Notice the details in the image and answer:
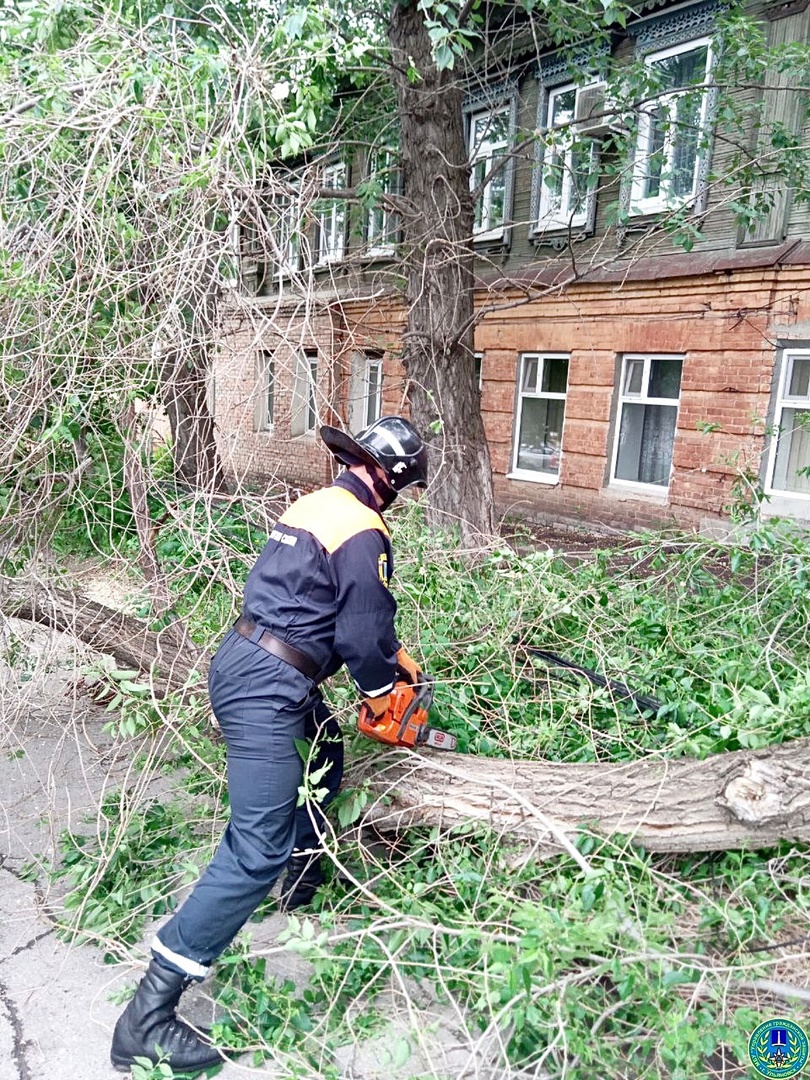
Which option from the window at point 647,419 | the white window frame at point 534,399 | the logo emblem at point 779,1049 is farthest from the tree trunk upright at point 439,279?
the white window frame at point 534,399

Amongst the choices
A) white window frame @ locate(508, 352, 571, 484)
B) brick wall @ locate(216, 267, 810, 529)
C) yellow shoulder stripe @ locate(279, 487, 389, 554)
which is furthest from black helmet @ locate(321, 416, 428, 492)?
white window frame @ locate(508, 352, 571, 484)

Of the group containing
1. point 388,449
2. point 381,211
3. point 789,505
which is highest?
point 381,211

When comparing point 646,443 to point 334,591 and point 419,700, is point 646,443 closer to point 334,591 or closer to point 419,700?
point 419,700

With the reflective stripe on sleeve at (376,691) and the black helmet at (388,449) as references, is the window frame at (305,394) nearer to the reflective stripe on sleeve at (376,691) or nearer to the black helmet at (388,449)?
the black helmet at (388,449)

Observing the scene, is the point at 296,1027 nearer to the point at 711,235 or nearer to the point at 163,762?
the point at 163,762

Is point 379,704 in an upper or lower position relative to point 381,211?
lower

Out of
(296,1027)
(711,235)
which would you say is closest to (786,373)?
(711,235)

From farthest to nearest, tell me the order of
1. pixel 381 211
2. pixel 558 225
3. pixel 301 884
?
1. pixel 558 225
2. pixel 381 211
3. pixel 301 884

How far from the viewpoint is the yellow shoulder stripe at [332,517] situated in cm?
277

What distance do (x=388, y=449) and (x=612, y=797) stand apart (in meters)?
1.52

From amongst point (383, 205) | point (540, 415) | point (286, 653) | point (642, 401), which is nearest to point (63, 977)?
point (286, 653)

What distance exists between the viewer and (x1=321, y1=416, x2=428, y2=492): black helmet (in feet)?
9.88

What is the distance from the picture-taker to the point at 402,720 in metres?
3.04

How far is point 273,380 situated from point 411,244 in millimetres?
2763
